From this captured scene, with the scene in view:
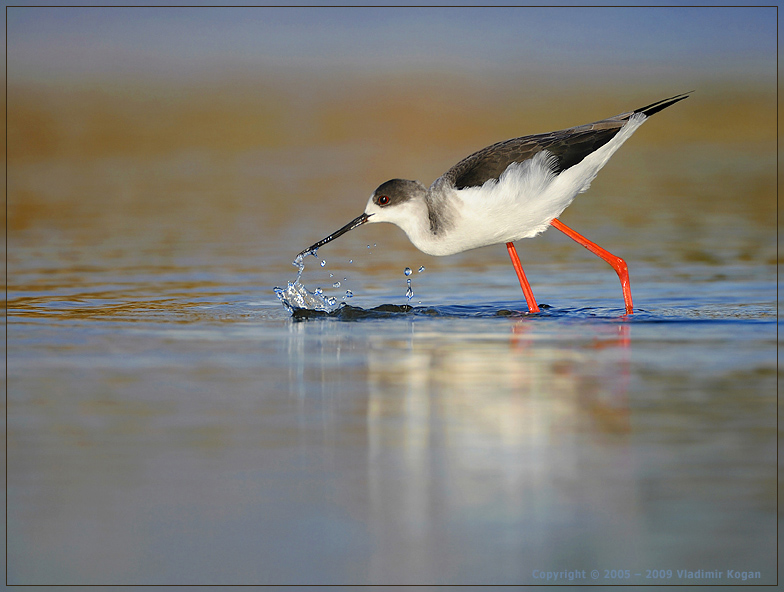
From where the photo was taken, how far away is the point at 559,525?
12.3 feet

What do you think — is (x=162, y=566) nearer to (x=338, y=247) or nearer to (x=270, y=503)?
(x=270, y=503)

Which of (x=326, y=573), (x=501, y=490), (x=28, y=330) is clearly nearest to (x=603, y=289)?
(x=28, y=330)

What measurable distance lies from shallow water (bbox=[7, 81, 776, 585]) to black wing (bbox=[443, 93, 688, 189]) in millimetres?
1068

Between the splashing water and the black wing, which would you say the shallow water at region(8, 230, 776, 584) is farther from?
the black wing

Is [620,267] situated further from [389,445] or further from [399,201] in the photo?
[389,445]

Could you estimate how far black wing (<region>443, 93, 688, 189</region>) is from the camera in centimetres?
818

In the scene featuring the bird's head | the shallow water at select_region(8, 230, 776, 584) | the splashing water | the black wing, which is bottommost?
the shallow water at select_region(8, 230, 776, 584)

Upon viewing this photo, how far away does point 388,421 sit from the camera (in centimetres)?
500

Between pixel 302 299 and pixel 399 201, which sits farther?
pixel 302 299

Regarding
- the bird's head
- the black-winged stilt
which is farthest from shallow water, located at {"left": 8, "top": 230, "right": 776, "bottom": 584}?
the bird's head

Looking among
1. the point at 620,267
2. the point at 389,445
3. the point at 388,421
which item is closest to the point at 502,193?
the point at 620,267

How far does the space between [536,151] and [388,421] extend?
12.9 feet

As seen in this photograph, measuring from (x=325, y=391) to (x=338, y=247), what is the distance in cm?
685

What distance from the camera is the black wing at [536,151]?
8.18m
